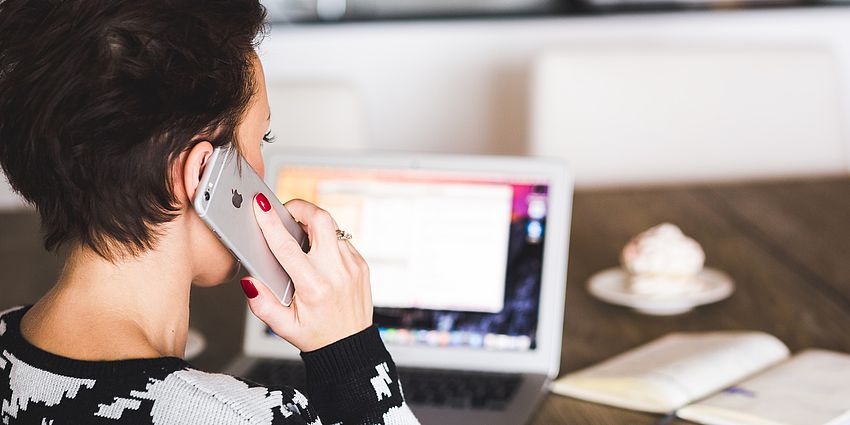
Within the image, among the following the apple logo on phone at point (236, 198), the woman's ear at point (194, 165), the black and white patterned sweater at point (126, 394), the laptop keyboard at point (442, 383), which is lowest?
the laptop keyboard at point (442, 383)

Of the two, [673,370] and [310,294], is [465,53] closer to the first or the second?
[673,370]

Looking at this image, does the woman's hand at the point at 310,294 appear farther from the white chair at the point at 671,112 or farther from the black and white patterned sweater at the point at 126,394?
the white chair at the point at 671,112

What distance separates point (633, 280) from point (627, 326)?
0.08 meters

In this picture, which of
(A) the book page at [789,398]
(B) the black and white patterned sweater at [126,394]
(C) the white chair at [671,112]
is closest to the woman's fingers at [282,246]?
(B) the black and white patterned sweater at [126,394]

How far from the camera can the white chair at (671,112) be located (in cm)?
210

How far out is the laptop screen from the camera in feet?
4.06

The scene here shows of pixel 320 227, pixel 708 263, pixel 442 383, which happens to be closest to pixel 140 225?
pixel 320 227

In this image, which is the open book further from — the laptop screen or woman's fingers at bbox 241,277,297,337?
woman's fingers at bbox 241,277,297,337

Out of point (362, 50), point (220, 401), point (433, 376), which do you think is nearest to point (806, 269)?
point (433, 376)

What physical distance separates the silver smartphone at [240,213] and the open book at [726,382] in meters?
0.38

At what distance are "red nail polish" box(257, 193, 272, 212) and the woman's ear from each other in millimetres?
92

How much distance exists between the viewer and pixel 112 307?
81 centimetres

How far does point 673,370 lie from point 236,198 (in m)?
0.52

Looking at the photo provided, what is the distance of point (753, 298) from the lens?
1390mm
